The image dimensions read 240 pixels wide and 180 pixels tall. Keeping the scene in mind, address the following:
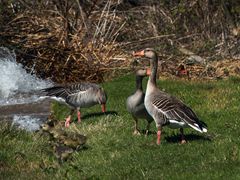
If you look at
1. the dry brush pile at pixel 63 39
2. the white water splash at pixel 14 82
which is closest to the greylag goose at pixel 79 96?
the white water splash at pixel 14 82

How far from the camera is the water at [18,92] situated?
1504 centimetres

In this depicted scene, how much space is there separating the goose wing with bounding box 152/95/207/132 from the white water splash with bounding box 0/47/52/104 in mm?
6514

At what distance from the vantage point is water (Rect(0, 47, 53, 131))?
15041mm

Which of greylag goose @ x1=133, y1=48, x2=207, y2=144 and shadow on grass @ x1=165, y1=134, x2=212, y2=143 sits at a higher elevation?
greylag goose @ x1=133, y1=48, x2=207, y2=144

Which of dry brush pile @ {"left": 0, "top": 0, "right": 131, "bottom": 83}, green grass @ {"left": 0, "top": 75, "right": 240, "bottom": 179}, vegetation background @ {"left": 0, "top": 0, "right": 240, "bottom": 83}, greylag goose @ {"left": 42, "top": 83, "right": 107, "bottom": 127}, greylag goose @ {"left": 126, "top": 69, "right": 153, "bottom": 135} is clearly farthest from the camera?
vegetation background @ {"left": 0, "top": 0, "right": 240, "bottom": 83}

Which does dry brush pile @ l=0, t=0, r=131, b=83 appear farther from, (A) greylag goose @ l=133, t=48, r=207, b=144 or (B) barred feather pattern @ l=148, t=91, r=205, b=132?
(B) barred feather pattern @ l=148, t=91, r=205, b=132

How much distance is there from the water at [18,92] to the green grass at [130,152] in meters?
Result: 1.44

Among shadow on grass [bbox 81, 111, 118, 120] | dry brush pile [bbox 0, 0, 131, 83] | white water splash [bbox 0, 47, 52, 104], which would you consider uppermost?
shadow on grass [bbox 81, 111, 118, 120]

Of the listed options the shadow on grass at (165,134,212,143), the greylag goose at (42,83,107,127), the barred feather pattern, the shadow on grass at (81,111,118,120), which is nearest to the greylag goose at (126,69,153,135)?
the shadow on grass at (165,134,212,143)

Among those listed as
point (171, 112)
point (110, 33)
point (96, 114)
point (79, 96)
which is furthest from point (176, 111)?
point (110, 33)

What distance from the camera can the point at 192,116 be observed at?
10727mm

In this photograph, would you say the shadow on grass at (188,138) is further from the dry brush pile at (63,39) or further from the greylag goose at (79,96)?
the dry brush pile at (63,39)

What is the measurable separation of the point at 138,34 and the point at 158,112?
1271cm

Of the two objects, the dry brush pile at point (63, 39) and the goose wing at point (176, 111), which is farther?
the dry brush pile at point (63, 39)
